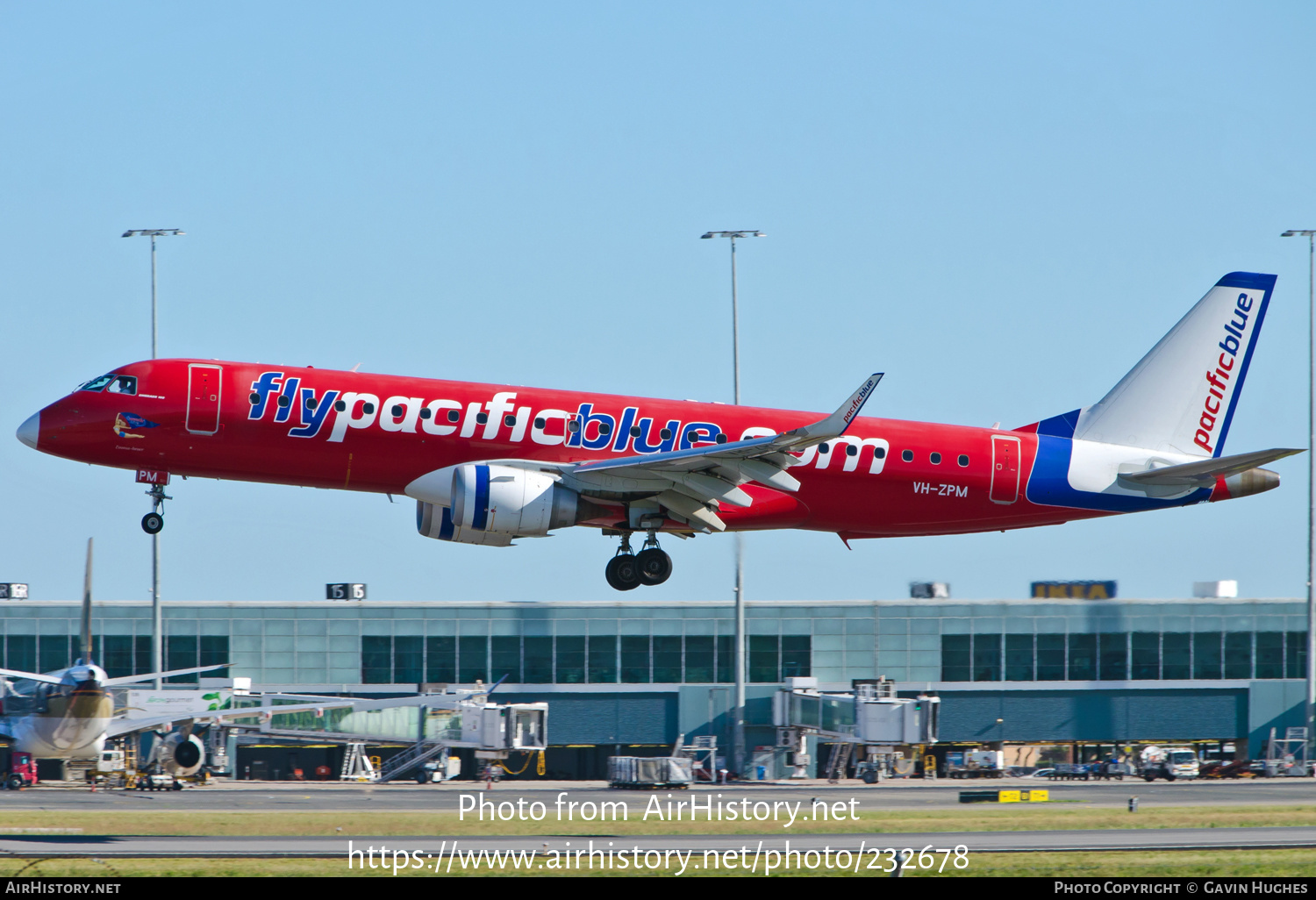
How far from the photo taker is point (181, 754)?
64875 mm

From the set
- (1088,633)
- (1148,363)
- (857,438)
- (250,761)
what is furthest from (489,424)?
(1088,633)

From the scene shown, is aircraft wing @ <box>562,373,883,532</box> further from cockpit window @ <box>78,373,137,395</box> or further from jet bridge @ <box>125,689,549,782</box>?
jet bridge @ <box>125,689,549,782</box>

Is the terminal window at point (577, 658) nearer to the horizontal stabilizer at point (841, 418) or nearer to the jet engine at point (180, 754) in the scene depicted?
the jet engine at point (180, 754)

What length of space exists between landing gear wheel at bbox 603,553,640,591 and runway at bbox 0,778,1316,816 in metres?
20.5

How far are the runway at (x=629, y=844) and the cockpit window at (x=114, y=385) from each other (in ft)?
39.9

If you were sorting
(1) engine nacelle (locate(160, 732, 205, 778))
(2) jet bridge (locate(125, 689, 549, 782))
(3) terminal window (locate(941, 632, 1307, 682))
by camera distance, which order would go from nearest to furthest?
(1) engine nacelle (locate(160, 732, 205, 778)), (2) jet bridge (locate(125, 689, 549, 782)), (3) terminal window (locate(941, 632, 1307, 682))

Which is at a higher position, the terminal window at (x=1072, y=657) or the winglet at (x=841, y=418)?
the winglet at (x=841, y=418)

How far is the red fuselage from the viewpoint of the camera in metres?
36.8

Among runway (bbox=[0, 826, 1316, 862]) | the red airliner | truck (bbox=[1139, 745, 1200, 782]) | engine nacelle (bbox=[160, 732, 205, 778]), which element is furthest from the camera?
truck (bbox=[1139, 745, 1200, 782])

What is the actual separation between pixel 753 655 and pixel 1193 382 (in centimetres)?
4788

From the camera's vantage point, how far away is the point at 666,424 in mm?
38406

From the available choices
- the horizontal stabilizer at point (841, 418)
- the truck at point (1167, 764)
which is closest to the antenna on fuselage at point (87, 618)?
the horizontal stabilizer at point (841, 418)

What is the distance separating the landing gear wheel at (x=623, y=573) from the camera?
3888 cm

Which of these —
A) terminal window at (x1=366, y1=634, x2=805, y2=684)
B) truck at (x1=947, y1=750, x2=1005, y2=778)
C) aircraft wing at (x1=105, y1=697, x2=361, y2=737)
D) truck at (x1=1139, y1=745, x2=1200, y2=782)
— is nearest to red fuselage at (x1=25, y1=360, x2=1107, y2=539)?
aircraft wing at (x1=105, y1=697, x2=361, y2=737)
